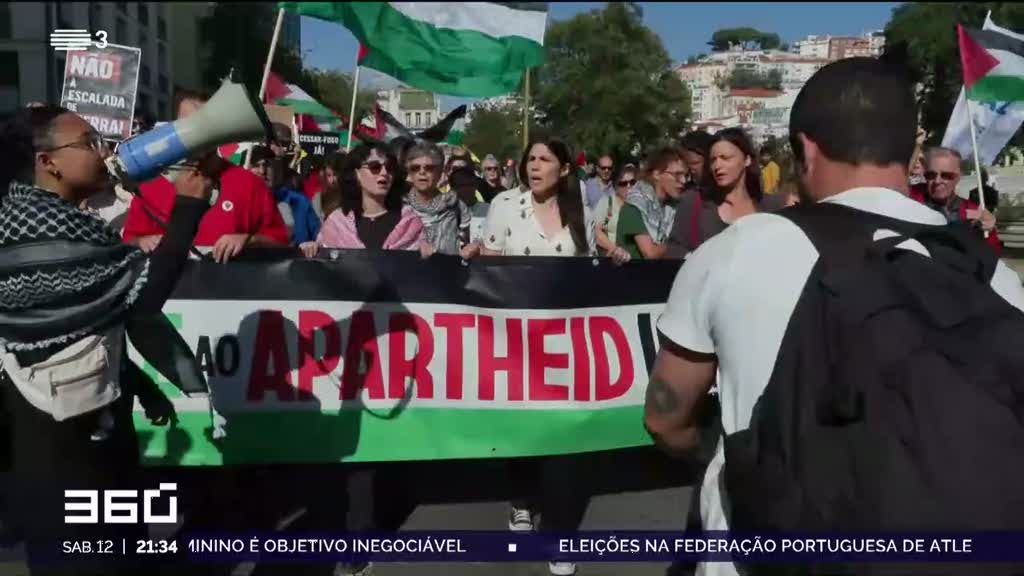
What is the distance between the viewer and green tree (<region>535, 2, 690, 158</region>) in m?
8.48

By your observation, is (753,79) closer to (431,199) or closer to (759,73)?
(759,73)

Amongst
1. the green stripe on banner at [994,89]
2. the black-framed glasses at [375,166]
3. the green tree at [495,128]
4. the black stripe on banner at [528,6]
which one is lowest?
the black-framed glasses at [375,166]

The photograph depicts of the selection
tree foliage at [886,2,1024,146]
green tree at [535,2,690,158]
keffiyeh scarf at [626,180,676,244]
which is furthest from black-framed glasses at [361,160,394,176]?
tree foliage at [886,2,1024,146]

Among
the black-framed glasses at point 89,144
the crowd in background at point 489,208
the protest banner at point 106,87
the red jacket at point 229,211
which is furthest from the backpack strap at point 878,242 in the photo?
the protest banner at point 106,87

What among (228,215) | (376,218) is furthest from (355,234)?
(228,215)

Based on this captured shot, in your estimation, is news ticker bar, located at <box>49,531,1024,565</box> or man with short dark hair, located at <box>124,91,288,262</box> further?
man with short dark hair, located at <box>124,91,288,262</box>

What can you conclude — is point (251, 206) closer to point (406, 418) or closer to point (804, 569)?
point (406, 418)

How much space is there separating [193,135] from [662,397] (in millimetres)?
1686

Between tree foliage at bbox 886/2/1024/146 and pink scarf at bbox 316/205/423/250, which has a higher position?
tree foliage at bbox 886/2/1024/146

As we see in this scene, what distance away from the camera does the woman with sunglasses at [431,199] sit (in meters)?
5.19

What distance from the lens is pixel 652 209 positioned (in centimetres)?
693

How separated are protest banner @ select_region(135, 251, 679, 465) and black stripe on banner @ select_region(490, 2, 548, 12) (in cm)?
387

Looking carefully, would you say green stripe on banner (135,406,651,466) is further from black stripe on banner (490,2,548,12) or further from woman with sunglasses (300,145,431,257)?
black stripe on banner (490,2,548,12)
